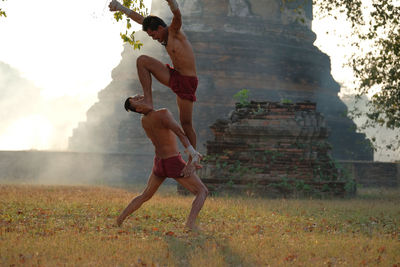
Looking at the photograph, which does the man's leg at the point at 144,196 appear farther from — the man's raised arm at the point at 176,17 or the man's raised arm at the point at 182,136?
the man's raised arm at the point at 176,17

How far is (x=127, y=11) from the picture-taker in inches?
240

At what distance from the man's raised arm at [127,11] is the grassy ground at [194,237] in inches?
85.8

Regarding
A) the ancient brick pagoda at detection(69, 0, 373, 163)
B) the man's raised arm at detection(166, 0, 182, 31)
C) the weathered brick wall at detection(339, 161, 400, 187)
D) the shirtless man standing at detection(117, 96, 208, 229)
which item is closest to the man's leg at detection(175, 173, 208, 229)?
the shirtless man standing at detection(117, 96, 208, 229)

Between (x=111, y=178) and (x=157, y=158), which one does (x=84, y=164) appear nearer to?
(x=111, y=178)

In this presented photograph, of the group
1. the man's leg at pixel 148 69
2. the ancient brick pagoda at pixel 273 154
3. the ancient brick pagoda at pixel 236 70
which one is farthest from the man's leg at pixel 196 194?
the ancient brick pagoda at pixel 236 70

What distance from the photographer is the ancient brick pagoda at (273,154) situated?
1184 centimetres

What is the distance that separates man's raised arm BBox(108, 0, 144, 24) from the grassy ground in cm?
218

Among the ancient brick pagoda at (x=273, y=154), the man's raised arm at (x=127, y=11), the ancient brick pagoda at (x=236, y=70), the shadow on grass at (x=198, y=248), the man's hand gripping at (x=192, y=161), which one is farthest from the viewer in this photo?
the ancient brick pagoda at (x=236, y=70)

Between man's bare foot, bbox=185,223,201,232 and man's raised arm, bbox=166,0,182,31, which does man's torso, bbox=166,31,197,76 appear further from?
man's bare foot, bbox=185,223,201,232

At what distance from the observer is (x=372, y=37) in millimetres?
13203

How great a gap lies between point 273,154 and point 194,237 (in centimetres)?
722

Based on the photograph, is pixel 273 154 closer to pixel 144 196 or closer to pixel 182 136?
pixel 144 196

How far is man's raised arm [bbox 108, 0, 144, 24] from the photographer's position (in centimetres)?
599

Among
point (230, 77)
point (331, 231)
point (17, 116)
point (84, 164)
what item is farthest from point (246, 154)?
point (17, 116)
